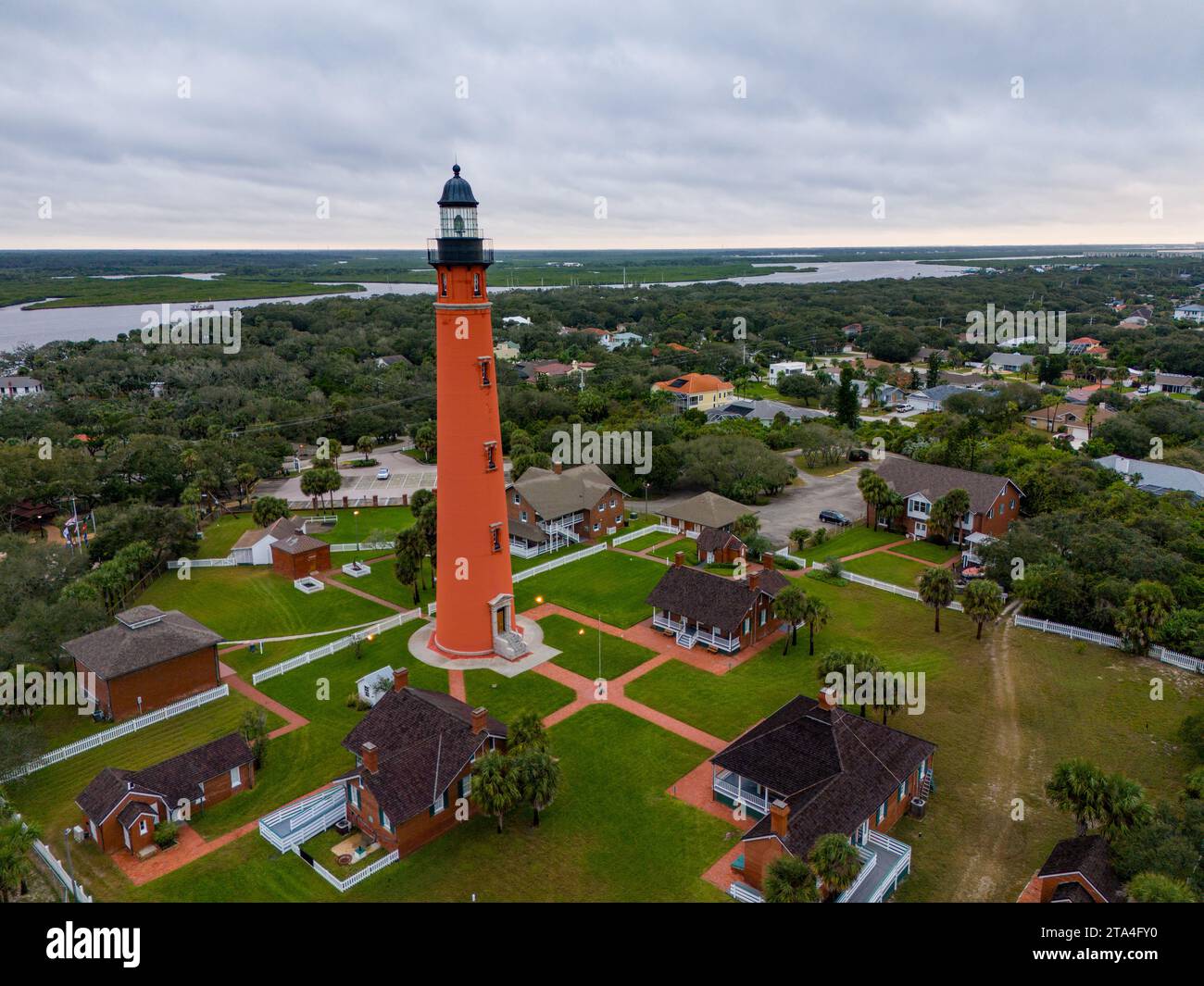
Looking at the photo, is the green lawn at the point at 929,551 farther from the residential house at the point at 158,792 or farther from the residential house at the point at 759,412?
the residential house at the point at 158,792

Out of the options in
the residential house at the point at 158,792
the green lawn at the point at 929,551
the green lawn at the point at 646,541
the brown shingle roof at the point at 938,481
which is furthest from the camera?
the green lawn at the point at 646,541

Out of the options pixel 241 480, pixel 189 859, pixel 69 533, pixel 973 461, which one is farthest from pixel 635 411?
pixel 189 859

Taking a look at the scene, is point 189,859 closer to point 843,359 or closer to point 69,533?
point 69,533

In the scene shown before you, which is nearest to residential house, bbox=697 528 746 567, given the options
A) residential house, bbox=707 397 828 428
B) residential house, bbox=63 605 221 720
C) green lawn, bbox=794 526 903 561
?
green lawn, bbox=794 526 903 561

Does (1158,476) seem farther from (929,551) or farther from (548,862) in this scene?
(548,862)

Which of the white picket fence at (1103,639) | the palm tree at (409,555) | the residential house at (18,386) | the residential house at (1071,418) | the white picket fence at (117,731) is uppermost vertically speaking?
the residential house at (18,386)

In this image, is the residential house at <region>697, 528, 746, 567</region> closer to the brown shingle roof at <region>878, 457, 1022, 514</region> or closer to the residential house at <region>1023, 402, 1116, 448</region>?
the brown shingle roof at <region>878, 457, 1022, 514</region>

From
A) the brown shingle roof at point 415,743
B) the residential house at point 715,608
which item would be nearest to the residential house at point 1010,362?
the residential house at point 715,608
